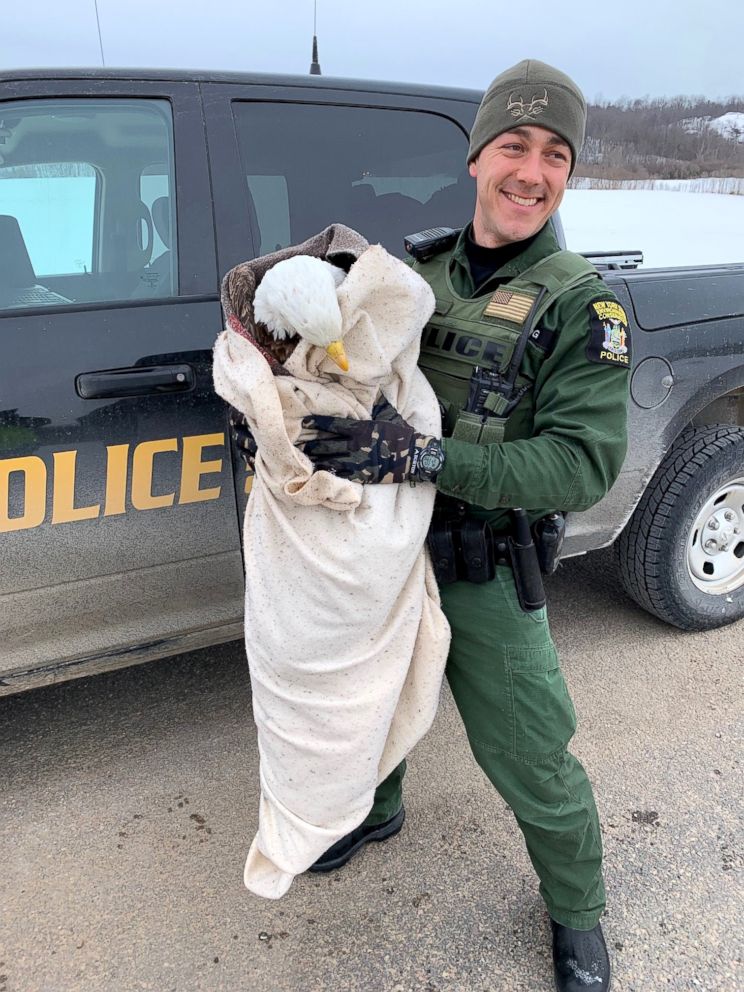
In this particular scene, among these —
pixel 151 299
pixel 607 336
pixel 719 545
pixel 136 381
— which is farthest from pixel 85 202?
pixel 719 545

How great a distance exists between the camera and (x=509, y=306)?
144cm

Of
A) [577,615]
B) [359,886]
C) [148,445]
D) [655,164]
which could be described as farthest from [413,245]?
[655,164]

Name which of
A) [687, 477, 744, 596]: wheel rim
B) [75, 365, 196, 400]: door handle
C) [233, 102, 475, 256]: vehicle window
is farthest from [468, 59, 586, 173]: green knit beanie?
[687, 477, 744, 596]: wheel rim

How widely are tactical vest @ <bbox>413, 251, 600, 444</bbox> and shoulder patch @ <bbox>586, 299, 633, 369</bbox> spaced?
0.08 metres

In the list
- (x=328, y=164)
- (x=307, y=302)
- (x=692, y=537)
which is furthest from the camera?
(x=692, y=537)

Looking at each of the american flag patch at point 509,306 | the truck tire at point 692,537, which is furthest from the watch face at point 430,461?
the truck tire at point 692,537

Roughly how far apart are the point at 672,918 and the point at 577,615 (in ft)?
4.59

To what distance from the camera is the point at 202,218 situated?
2004 millimetres

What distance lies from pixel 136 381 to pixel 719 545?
212cm

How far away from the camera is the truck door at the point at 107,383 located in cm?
180

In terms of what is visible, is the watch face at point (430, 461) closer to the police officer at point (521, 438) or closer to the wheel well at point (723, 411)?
the police officer at point (521, 438)

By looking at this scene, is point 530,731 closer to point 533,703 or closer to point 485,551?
point 533,703

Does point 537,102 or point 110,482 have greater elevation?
point 537,102

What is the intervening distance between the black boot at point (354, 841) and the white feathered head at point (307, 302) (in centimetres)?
123
